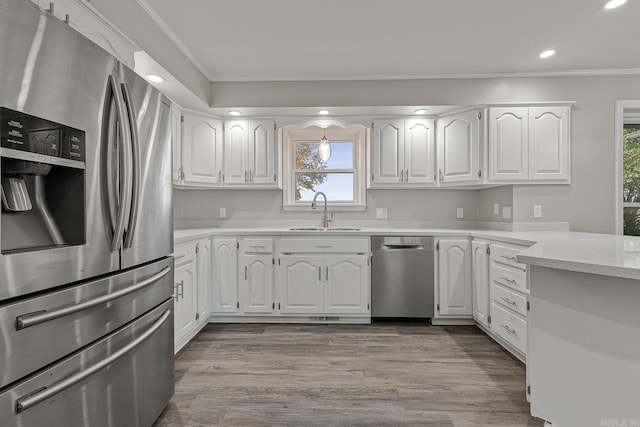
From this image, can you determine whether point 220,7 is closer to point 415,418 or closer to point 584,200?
point 415,418

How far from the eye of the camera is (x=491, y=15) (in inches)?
90.2

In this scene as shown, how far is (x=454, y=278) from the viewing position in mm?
3189

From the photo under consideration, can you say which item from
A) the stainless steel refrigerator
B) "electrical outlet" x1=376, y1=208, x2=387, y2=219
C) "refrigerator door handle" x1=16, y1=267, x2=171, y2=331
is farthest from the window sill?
"refrigerator door handle" x1=16, y1=267, x2=171, y2=331

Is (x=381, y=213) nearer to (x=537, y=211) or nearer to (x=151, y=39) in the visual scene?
(x=537, y=211)

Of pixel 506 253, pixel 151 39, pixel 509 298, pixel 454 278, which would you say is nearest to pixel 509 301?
pixel 509 298

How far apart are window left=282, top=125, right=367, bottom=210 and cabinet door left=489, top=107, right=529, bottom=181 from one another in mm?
1381

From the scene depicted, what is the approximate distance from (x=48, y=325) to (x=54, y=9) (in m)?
1.31

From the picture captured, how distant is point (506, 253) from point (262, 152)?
2.53m

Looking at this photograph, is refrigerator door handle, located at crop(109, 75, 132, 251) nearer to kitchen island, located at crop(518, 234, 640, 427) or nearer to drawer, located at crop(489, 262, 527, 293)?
kitchen island, located at crop(518, 234, 640, 427)

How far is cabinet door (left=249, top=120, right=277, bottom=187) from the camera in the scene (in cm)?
359

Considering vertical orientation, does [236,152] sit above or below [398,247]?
above

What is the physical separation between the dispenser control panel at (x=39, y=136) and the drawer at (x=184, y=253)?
1.45m

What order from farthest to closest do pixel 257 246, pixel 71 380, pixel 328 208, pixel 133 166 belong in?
pixel 328 208 < pixel 257 246 < pixel 133 166 < pixel 71 380

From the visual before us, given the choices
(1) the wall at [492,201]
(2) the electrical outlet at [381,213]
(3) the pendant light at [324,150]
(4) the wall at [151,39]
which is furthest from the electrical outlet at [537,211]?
(4) the wall at [151,39]
